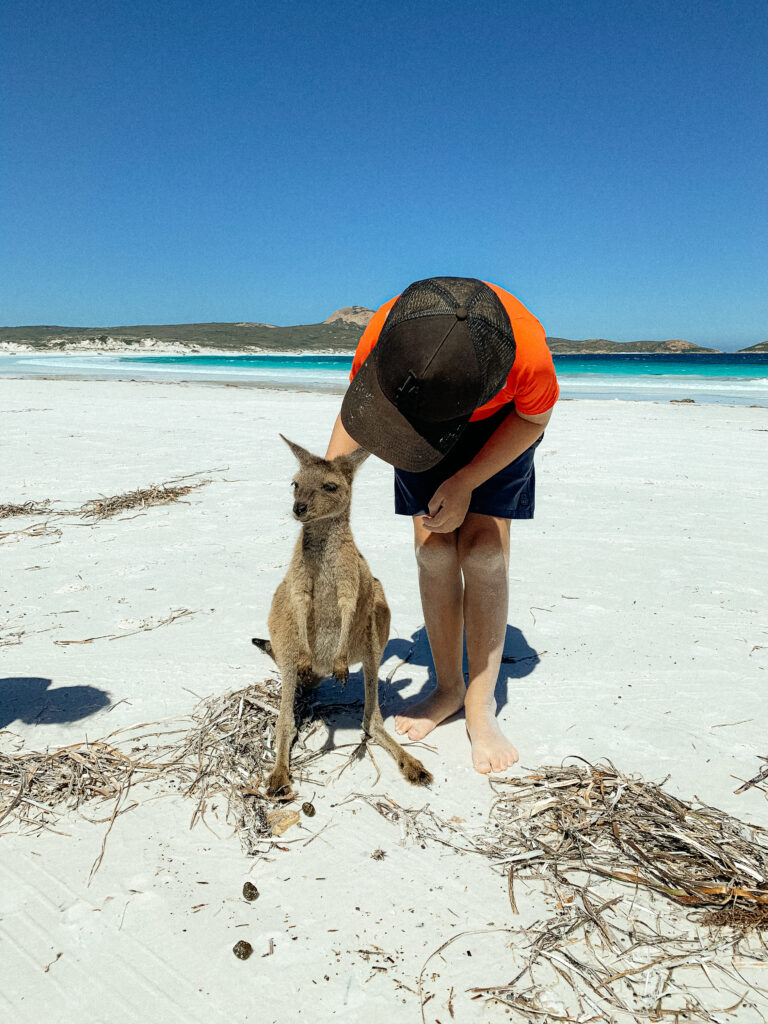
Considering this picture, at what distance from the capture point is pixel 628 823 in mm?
1950

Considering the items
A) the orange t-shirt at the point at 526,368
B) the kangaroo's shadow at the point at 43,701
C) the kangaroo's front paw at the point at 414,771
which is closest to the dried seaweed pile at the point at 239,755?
the kangaroo's front paw at the point at 414,771

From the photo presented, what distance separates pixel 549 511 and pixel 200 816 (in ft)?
13.5

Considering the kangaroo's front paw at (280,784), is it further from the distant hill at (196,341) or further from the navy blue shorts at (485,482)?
the distant hill at (196,341)

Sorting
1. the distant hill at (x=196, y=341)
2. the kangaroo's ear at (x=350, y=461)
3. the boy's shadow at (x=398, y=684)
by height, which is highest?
the distant hill at (x=196, y=341)

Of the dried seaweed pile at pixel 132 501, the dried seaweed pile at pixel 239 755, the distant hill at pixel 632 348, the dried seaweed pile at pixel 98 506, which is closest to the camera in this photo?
the dried seaweed pile at pixel 239 755

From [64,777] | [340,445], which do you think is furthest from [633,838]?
[64,777]

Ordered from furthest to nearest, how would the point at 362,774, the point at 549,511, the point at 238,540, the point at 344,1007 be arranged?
the point at 549,511, the point at 238,540, the point at 362,774, the point at 344,1007

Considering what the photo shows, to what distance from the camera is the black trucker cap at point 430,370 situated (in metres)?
1.78

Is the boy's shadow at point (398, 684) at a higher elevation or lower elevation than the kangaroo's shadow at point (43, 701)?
lower

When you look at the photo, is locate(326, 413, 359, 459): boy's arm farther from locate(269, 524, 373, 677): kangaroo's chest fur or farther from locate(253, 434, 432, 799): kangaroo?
locate(269, 524, 373, 677): kangaroo's chest fur

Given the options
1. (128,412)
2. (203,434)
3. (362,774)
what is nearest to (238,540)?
(362,774)

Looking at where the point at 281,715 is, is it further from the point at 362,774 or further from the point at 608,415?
the point at 608,415

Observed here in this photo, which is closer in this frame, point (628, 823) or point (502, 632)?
point (628, 823)

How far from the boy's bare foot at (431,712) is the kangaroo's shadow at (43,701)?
1175 millimetres
